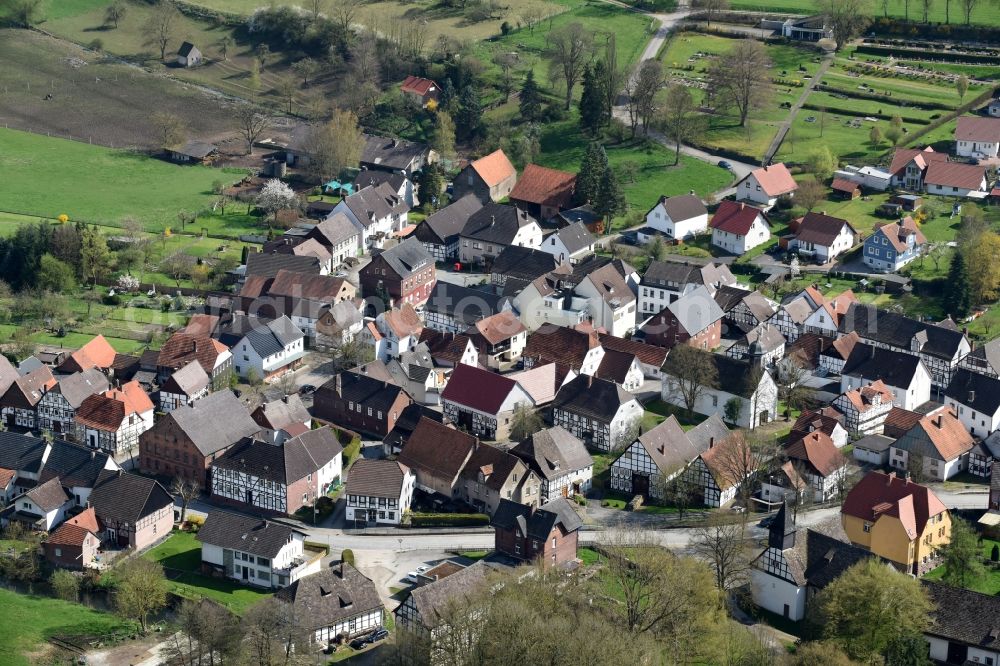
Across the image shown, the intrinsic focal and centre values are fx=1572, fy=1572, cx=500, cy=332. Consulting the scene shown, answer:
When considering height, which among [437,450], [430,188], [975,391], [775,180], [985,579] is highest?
[775,180]

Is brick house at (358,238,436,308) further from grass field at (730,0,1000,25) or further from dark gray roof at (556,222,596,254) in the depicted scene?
grass field at (730,0,1000,25)

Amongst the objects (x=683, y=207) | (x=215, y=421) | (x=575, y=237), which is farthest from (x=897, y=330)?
(x=215, y=421)

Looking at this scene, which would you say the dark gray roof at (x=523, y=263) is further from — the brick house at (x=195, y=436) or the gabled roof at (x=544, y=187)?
the brick house at (x=195, y=436)

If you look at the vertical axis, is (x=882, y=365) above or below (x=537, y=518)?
above

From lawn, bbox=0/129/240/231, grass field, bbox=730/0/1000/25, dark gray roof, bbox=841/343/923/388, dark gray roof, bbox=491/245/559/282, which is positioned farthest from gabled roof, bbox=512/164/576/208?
grass field, bbox=730/0/1000/25

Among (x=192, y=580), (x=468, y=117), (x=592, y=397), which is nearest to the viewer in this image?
(x=192, y=580)

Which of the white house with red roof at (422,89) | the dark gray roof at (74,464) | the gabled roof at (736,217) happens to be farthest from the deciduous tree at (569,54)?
the dark gray roof at (74,464)

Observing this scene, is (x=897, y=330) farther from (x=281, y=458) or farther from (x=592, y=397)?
(x=281, y=458)
